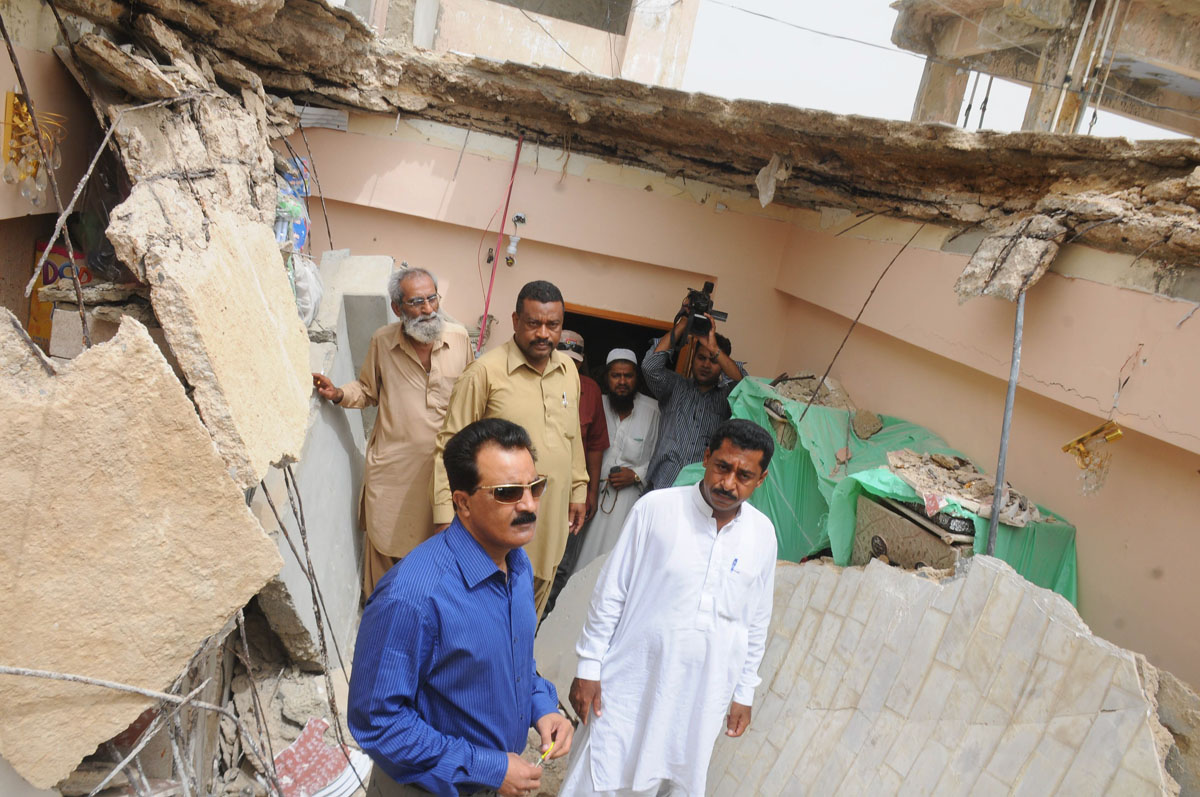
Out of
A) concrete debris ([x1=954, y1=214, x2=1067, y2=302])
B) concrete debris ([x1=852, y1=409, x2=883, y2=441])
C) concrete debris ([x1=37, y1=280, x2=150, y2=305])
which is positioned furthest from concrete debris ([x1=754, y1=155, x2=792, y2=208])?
concrete debris ([x1=37, y1=280, x2=150, y2=305])

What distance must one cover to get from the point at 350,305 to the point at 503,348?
4.49 ft

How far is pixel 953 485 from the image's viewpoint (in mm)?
3465

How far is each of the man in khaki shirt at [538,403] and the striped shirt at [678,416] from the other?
0.99 m

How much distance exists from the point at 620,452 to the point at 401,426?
156 centimetres

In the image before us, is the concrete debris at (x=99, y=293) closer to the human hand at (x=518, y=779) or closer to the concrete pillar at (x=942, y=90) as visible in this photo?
the human hand at (x=518, y=779)

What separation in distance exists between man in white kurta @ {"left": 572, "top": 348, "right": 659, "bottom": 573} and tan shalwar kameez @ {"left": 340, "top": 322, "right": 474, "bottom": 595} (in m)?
1.23

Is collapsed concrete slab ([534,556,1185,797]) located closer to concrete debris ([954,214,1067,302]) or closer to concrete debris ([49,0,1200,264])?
concrete debris ([954,214,1067,302])

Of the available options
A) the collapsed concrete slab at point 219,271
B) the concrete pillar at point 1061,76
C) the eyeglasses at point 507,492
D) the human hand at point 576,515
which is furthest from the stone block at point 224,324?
the concrete pillar at point 1061,76

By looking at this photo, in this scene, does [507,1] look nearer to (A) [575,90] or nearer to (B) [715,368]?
(A) [575,90]

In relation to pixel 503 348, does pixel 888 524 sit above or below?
below

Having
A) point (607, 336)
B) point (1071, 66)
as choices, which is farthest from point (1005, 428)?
point (1071, 66)

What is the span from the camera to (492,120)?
5254 mm

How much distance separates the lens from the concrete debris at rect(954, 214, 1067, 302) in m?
3.28

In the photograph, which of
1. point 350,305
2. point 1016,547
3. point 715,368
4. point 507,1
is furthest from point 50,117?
point 507,1
